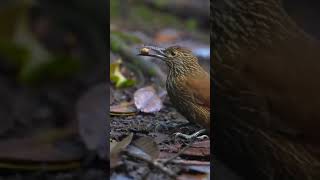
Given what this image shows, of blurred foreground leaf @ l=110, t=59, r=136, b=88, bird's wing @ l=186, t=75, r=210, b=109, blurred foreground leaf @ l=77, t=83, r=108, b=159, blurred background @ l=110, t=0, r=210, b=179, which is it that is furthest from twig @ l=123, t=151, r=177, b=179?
blurred foreground leaf @ l=77, t=83, r=108, b=159

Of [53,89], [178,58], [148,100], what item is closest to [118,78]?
[148,100]

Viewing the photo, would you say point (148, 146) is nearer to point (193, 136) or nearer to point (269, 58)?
point (193, 136)

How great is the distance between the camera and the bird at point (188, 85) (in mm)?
928

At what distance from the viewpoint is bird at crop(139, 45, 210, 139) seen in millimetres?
928

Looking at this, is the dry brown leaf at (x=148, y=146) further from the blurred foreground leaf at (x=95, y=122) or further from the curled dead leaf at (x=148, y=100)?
the blurred foreground leaf at (x=95, y=122)

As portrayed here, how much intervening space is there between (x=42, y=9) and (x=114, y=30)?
26.0 inches

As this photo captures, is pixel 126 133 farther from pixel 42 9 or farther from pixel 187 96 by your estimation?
pixel 42 9

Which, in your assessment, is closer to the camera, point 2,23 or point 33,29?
point 2,23

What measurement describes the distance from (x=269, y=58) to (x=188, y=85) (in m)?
0.12

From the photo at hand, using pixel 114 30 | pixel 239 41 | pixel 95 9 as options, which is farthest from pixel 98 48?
pixel 239 41

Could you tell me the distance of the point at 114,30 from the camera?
1562mm

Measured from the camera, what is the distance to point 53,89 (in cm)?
193

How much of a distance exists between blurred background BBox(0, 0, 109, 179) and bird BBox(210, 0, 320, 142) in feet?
1.48

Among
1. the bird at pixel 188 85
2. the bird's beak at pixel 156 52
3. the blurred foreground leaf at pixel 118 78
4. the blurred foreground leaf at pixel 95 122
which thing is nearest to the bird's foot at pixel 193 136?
the bird at pixel 188 85
